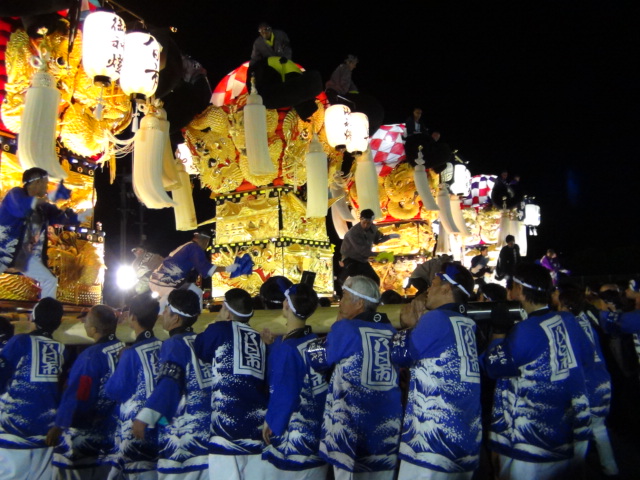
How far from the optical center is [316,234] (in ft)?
35.5

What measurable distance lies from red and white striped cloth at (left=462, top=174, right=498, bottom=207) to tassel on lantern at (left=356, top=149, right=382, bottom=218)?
9.90 metres

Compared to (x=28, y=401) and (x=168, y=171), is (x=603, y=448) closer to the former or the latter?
(x=28, y=401)

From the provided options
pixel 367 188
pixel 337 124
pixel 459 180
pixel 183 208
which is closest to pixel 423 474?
pixel 183 208

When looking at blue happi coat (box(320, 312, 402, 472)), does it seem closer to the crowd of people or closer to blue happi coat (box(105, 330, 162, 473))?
the crowd of people

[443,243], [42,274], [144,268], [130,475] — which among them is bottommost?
[130,475]

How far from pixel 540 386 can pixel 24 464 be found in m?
3.79

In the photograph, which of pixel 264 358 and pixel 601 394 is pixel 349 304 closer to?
pixel 264 358

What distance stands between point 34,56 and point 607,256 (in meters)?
18.1

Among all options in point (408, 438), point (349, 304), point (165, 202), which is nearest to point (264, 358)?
point (349, 304)

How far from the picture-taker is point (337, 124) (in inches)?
393

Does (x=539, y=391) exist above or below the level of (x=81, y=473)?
above

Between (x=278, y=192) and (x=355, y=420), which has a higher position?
(x=278, y=192)

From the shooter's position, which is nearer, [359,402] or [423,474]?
[423,474]

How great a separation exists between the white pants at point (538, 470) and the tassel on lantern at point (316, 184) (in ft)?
18.6
